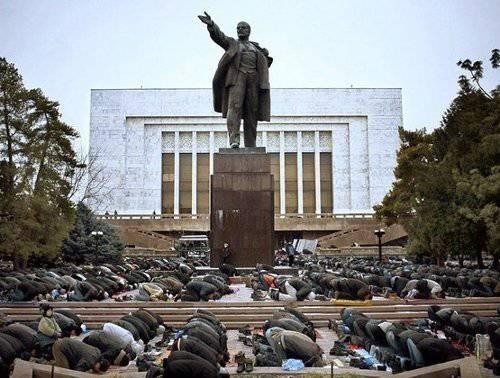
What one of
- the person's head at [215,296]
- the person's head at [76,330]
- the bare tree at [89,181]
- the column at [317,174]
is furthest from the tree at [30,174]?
the column at [317,174]

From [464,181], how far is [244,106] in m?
8.90

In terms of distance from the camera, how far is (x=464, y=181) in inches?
820

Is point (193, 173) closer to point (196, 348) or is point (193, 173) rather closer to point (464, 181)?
point (464, 181)

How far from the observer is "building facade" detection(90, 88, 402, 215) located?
2188 inches

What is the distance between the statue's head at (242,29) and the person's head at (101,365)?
39.1 ft

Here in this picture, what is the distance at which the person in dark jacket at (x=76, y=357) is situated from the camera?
653 cm

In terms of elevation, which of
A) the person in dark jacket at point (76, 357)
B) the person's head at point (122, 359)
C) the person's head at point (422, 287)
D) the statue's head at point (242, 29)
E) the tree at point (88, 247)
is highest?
the statue's head at point (242, 29)

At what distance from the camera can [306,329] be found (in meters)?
8.08

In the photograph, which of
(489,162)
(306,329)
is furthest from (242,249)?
(489,162)

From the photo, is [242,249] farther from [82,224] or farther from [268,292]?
[82,224]

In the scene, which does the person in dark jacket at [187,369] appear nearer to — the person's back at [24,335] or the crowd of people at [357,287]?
the person's back at [24,335]

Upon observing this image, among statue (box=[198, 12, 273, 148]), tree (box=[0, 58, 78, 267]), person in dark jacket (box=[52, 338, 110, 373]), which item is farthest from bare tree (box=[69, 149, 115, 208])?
person in dark jacket (box=[52, 338, 110, 373])

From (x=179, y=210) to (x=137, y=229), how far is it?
425 inches

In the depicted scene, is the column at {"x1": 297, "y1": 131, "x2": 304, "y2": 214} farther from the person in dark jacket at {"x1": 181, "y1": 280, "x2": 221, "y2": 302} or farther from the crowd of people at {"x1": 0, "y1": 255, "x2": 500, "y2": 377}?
the person in dark jacket at {"x1": 181, "y1": 280, "x2": 221, "y2": 302}
